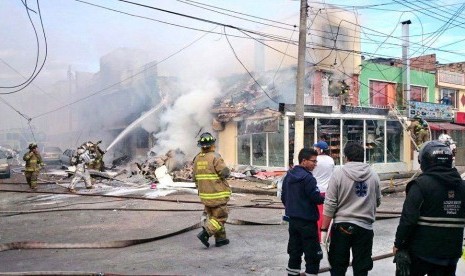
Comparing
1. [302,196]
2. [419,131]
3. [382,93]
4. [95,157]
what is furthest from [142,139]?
[302,196]

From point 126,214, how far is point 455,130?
22.8 metres

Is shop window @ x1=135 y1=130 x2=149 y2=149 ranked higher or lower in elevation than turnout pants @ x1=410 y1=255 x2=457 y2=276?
higher

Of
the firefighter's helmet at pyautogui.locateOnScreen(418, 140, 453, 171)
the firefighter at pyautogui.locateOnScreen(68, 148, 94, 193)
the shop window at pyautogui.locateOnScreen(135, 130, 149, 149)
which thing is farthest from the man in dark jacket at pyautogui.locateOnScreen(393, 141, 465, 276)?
the shop window at pyautogui.locateOnScreen(135, 130, 149, 149)

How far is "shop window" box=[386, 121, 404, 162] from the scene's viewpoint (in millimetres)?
22625

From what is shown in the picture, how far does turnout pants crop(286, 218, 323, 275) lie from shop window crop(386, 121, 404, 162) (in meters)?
19.3

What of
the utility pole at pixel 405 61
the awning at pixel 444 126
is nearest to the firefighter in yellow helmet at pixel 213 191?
the awning at pixel 444 126

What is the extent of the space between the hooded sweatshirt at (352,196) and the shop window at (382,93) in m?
20.9

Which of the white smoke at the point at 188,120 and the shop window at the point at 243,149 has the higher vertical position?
the white smoke at the point at 188,120

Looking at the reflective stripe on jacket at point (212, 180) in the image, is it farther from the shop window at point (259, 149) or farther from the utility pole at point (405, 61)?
the utility pole at point (405, 61)

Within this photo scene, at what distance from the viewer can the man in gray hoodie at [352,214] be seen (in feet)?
13.3

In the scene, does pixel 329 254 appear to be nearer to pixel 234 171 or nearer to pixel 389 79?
pixel 234 171

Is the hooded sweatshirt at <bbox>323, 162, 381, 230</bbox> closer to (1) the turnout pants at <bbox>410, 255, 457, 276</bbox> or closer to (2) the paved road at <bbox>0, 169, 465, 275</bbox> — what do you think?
(1) the turnout pants at <bbox>410, 255, 457, 276</bbox>

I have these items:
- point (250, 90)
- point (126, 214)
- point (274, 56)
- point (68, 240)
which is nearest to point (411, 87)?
point (274, 56)

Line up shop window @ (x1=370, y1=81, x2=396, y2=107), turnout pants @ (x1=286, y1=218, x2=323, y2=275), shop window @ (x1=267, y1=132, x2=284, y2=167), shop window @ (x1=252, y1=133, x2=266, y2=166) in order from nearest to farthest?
turnout pants @ (x1=286, y1=218, x2=323, y2=275)
shop window @ (x1=267, y1=132, x2=284, y2=167)
shop window @ (x1=252, y1=133, x2=266, y2=166)
shop window @ (x1=370, y1=81, x2=396, y2=107)
